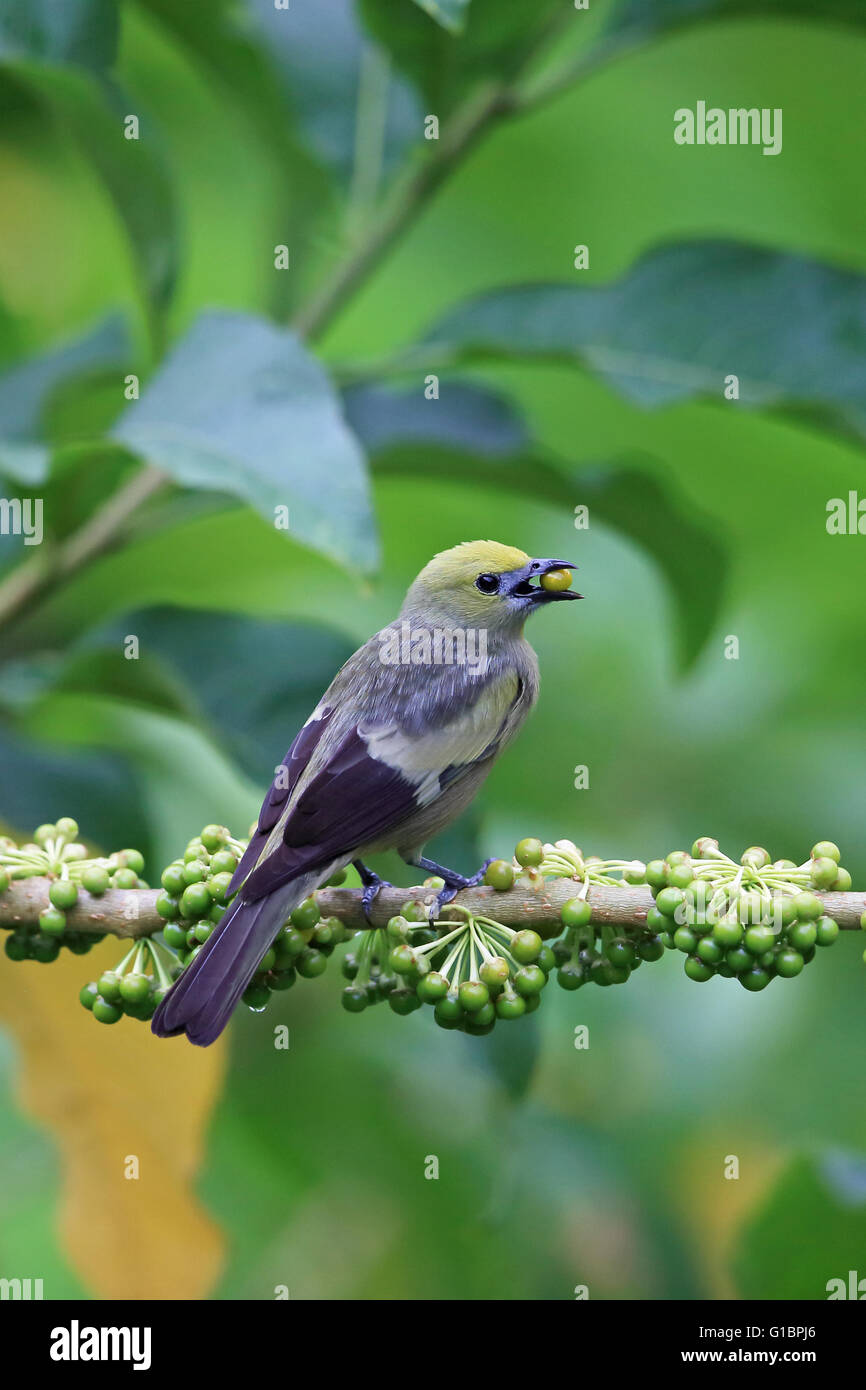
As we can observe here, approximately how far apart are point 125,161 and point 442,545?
153 centimetres

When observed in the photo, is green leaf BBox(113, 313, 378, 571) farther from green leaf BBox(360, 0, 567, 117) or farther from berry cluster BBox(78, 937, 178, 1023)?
green leaf BBox(360, 0, 567, 117)

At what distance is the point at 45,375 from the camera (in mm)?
3430

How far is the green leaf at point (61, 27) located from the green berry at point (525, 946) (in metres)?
2.32

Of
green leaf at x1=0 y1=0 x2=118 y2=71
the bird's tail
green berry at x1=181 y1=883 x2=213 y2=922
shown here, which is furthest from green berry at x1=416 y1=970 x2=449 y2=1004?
green leaf at x1=0 y1=0 x2=118 y2=71

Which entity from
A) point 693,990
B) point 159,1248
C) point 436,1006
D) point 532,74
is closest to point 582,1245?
point 693,990

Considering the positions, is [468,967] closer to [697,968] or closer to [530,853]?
[530,853]

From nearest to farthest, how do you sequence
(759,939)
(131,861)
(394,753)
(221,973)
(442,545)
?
1. (759,939)
2. (221,973)
3. (131,861)
4. (394,753)
5. (442,545)

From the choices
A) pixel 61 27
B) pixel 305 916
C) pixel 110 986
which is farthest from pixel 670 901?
pixel 61 27

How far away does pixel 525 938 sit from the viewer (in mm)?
1763

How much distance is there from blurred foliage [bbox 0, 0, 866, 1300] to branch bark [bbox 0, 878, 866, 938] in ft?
1.57

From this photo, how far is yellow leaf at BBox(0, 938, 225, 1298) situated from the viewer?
109 inches

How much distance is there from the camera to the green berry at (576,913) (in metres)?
1.70

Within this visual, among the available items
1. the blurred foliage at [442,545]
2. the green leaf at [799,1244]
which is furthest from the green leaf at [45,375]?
the green leaf at [799,1244]

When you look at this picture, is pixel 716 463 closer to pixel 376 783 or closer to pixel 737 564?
Answer: pixel 737 564
